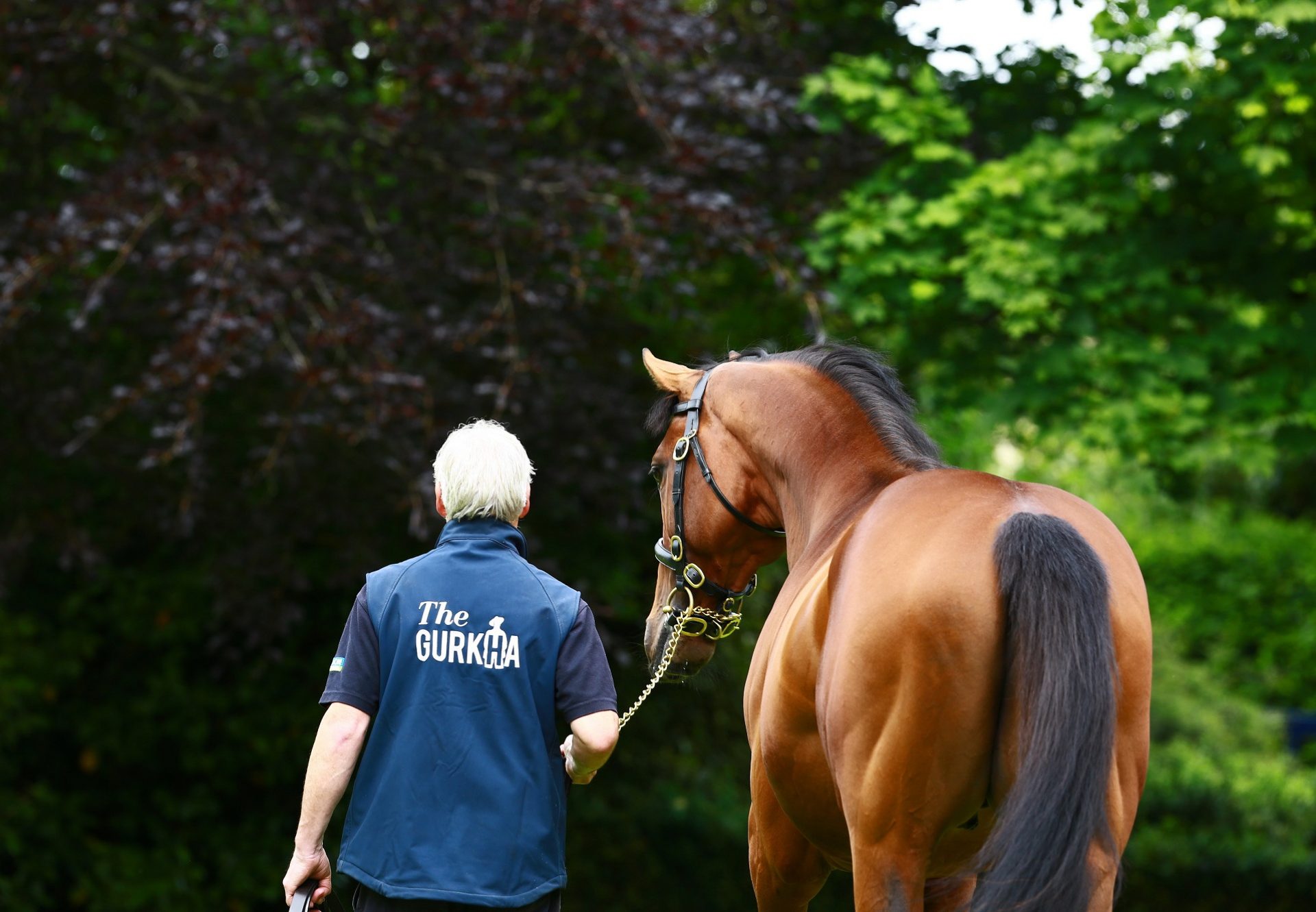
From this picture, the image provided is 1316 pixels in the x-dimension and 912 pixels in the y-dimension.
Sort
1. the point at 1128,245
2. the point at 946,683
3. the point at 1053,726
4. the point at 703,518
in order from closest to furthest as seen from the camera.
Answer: the point at 1053,726 < the point at 946,683 < the point at 703,518 < the point at 1128,245

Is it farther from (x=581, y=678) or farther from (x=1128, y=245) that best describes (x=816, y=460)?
(x=1128, y=245)

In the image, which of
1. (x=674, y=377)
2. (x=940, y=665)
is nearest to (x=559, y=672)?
(x=940, y=665)

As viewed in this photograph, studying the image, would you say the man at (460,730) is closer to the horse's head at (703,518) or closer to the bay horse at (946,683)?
the bay horse at (946,683)

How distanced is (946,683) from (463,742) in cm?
101

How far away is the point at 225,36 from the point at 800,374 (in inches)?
168

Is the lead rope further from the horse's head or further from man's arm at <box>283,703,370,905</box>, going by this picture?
man's arm at <box>283,703,370,905</box>

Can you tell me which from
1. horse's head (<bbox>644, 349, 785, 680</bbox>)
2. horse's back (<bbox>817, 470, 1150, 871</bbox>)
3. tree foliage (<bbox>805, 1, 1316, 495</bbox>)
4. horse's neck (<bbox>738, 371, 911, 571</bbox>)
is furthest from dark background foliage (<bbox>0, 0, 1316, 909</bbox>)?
horse's back (<bbox>817, 470, 1150, 871</bbox>)

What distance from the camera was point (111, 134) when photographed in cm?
707

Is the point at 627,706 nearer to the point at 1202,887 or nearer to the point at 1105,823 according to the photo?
the point at 1202,887

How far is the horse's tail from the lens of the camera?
2.30 m

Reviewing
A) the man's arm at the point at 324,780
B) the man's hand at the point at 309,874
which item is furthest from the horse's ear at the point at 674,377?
the man's hand at the point at 309,874

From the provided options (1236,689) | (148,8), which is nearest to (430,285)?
(148,8)

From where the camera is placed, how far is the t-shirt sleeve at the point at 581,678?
2684 mm

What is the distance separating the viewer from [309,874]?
2.67m
